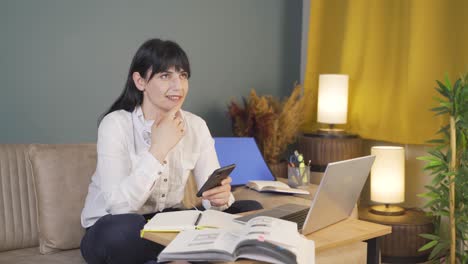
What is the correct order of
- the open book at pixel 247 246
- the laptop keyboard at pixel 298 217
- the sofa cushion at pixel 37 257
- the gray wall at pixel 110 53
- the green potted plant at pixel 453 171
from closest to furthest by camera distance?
the open book at pixel 247 246
the laptop keyboard at pixel 298 217
the sofa cushion at pixel 37 257
the gray wall at pixel 110 53
the green potted plant at pixel 453 171

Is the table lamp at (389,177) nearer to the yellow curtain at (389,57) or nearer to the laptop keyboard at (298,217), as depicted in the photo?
the yellow curtain at (389,57)

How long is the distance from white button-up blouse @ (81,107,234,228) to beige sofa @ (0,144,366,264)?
140 mm

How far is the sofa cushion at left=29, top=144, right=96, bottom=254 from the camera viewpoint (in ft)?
8.11

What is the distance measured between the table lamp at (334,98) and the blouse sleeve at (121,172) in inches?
68.8

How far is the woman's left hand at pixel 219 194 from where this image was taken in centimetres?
221

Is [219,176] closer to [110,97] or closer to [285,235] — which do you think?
[285,235]

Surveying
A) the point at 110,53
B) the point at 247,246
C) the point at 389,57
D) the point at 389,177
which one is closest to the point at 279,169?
the point at 389,177

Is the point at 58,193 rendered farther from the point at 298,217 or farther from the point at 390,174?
the point at 390,174

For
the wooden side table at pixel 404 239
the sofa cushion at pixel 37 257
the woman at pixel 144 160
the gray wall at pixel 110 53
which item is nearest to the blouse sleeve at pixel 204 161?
the woman at pixel 144 160

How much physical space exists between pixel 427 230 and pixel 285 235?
2.03 m

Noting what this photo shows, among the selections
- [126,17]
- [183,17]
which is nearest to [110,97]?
[126,17]

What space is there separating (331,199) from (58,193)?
3.81 feet

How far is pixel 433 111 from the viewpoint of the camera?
3564 mm

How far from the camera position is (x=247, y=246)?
5.16 feet
